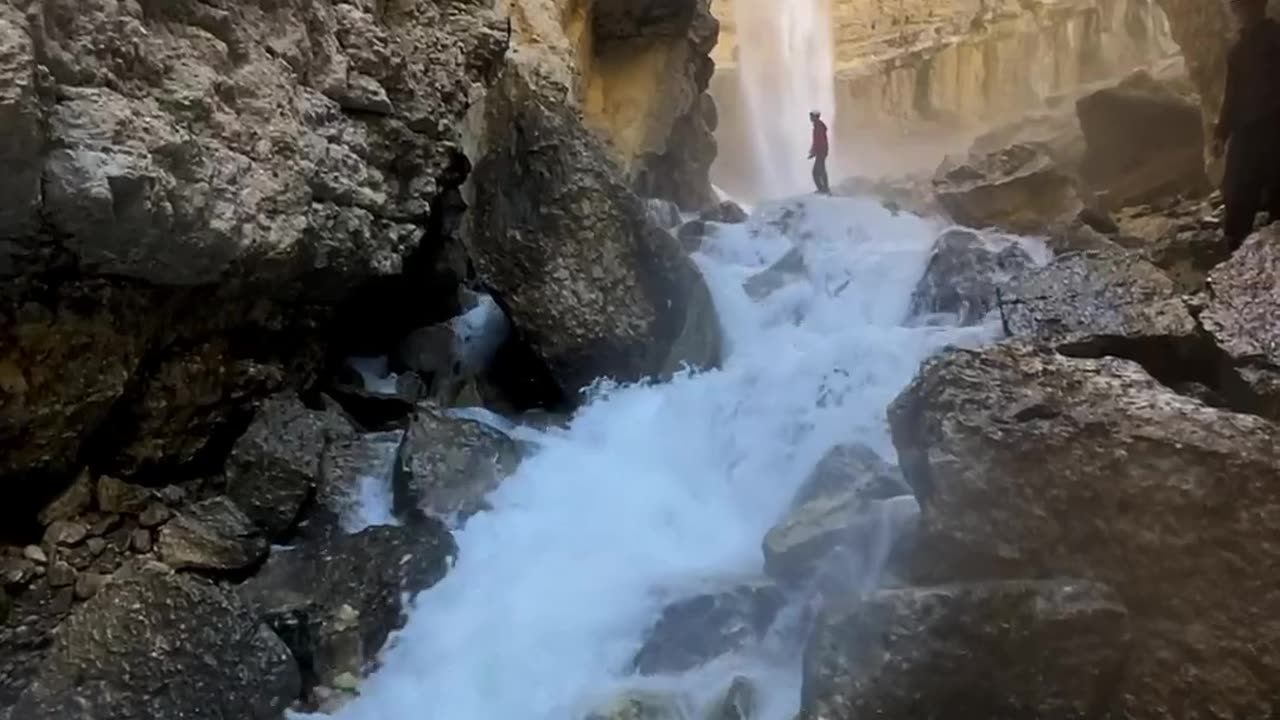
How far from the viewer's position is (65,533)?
191 inches

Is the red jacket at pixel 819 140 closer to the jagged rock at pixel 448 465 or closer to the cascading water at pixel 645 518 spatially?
the cascading water at pixel 645 518

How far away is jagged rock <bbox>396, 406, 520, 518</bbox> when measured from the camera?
6.07 meters

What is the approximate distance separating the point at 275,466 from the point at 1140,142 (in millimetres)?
12873

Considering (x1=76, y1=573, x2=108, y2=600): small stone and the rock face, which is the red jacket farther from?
(x1=76, y1=573, x2=108, y2=600): small stone

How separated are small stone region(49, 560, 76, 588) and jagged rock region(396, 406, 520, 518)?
70.4 inches

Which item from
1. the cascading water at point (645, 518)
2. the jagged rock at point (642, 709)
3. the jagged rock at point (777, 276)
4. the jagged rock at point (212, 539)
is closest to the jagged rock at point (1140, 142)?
the jagged rock at point (777, 276)

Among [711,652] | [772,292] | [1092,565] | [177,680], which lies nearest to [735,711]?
[711,652]

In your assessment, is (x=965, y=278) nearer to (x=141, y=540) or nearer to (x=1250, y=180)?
(x=1250, y=180)

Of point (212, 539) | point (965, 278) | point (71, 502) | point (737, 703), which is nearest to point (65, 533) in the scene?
point (71, 502)

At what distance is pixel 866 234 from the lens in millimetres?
13047

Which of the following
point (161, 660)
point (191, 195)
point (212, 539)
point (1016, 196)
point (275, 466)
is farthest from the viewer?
point (1016, 196)

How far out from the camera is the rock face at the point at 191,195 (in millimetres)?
4168

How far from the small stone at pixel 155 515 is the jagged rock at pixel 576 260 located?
2.95 metres

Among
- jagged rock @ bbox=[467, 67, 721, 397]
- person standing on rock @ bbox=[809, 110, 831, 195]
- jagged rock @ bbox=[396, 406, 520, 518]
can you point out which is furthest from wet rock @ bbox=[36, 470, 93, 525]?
person standing on rock @ bbox=[809, 110, 831, 195]
